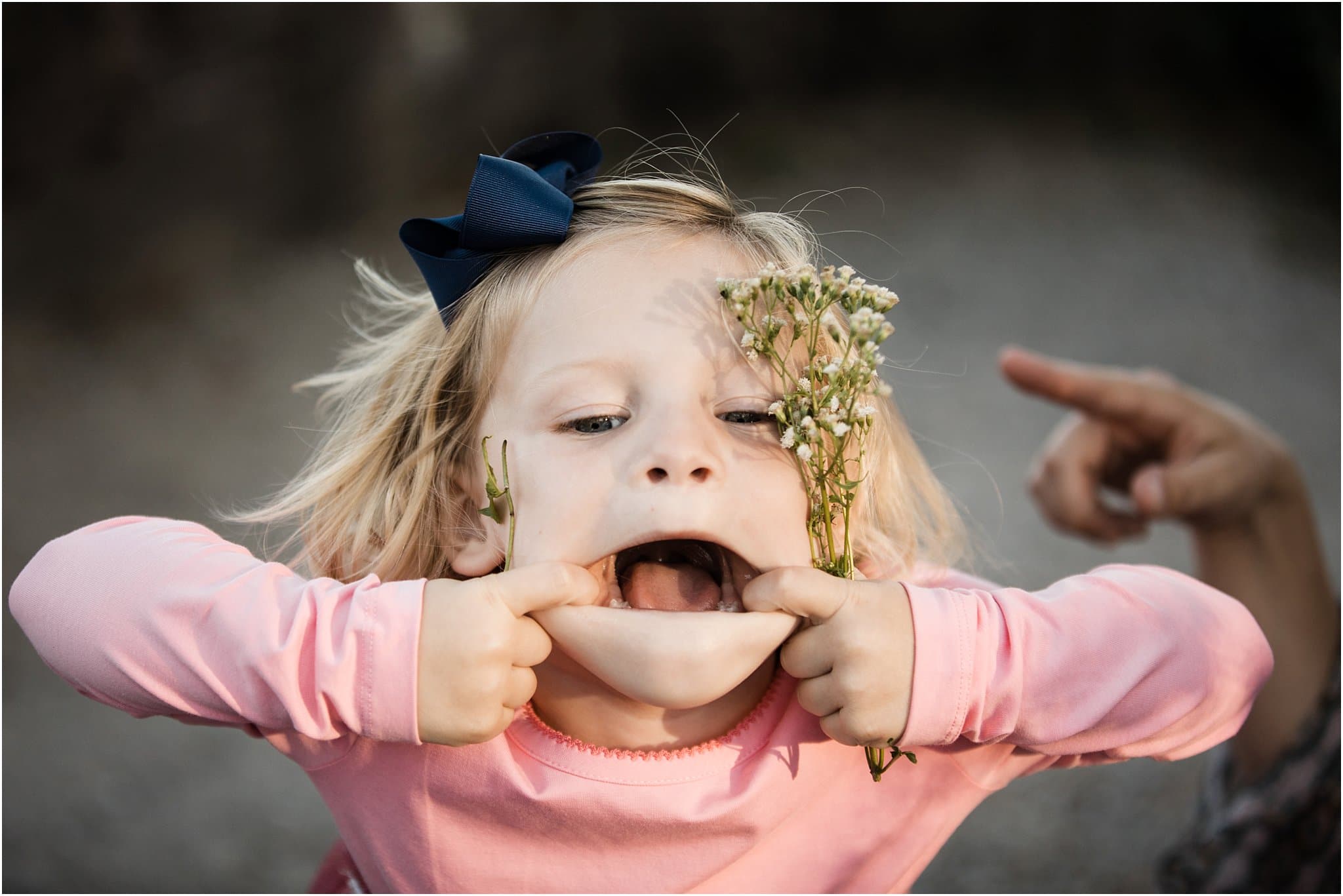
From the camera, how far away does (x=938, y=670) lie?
0.84m

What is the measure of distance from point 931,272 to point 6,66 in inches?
92.4

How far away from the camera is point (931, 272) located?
3.14 metres

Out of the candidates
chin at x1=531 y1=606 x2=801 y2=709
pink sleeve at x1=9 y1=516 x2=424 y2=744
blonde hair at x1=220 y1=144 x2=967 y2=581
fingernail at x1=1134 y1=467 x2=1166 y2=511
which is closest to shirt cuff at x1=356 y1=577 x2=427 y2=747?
pink sleeve at x1=9 y1=516 x2=424 y2=744

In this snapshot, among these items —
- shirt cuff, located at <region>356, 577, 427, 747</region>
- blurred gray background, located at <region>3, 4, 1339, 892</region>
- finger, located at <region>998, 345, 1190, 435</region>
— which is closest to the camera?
shirt cuff, located at <region>356, 577, 427, 747</region>

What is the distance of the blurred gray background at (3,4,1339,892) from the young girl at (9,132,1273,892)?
1475mm

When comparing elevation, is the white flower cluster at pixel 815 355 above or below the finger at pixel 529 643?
above

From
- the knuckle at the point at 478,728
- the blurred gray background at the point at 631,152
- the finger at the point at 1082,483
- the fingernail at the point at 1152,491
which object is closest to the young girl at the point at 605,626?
the knuckle at the point at 478,728

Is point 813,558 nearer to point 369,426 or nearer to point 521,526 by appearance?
point 521,526

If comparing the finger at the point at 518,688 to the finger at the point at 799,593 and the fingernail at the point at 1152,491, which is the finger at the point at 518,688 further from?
the fingernail at the point at 1152,491

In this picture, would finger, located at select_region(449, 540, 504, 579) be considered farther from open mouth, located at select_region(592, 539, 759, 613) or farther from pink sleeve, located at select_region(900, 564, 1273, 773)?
pink sleeve, located at select_region(900, 564, 1273, 773)

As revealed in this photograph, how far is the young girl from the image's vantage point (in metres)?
0.82

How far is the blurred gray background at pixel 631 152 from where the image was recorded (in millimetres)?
2633

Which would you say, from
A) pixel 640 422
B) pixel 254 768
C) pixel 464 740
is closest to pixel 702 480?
pixel 640 422

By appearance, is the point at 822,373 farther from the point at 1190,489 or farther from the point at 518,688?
the point at 1190,489
